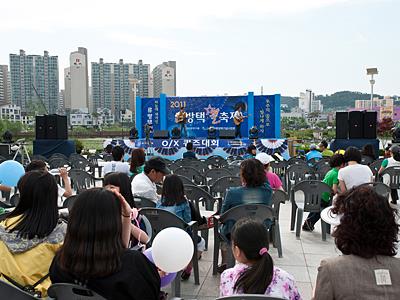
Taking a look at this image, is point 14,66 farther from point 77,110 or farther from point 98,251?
point 98,251

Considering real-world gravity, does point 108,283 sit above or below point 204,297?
above

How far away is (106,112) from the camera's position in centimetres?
7731

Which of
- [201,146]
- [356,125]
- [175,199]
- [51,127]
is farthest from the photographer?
[201,146]

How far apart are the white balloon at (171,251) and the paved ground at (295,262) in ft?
5.41

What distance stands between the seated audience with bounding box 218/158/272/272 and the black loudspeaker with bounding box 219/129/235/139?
41.2 ft

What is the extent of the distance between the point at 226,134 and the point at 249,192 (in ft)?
42.0

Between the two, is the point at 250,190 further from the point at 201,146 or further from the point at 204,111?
the point at 204,111

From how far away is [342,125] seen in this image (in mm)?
13445

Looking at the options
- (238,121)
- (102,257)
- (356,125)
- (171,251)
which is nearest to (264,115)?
(238,121)

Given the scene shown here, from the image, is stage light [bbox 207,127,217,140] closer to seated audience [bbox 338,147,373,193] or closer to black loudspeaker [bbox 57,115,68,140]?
black loudspeaker [bbox 57,115,68,140]

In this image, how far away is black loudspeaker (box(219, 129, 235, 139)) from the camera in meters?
16.3

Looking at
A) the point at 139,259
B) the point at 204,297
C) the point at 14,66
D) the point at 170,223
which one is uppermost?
the point at 14,66

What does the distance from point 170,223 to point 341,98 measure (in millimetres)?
112914

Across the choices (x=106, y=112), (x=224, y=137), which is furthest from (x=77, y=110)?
(x=224, y=137)
